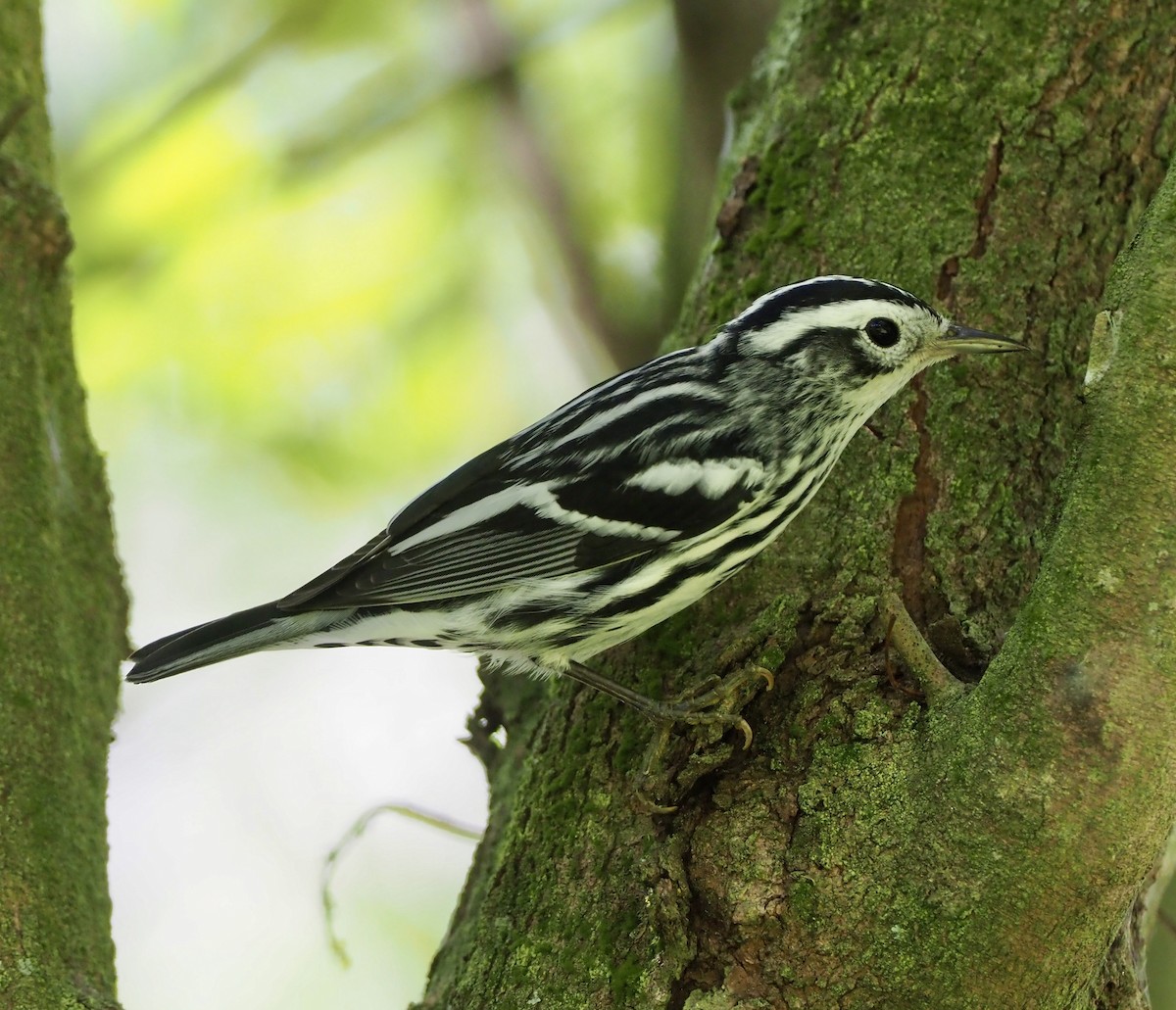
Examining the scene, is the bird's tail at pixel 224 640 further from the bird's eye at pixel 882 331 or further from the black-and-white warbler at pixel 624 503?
the bird's eye at pixel 882 331

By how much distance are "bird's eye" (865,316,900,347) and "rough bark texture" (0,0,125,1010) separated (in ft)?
6.23

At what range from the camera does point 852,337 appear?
9.78 ft

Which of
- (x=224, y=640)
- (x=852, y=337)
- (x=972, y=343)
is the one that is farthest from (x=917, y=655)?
(x=224, y=640)

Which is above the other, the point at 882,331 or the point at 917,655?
the point at 882,331

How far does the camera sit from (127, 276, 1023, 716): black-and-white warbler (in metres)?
2.85

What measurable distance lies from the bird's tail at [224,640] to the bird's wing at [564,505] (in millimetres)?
63

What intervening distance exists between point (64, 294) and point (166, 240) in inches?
109

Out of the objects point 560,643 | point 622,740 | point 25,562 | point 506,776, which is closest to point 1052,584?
point 622,740

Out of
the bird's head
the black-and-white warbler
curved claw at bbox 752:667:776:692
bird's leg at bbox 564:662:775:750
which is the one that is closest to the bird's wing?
the black-and-white warbler

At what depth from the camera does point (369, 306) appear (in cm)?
587

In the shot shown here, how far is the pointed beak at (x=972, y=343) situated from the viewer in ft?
9.05

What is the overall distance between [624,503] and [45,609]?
1.30m

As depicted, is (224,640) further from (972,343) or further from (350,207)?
(350,207)

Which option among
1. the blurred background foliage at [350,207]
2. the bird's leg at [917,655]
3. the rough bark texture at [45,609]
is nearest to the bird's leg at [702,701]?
the bird's leg at [917,655]
